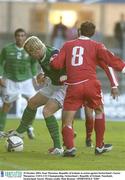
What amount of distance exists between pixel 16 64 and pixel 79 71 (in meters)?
4.90

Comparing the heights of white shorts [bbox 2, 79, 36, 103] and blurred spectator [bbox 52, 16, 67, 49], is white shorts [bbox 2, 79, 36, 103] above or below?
above

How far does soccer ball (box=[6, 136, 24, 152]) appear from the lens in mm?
14406

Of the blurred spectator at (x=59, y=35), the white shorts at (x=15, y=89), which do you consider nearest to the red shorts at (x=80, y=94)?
the white shorts at (x=15, y=89)

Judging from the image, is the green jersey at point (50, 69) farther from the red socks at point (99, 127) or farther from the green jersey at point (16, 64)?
the green jersey at point (16, 64)

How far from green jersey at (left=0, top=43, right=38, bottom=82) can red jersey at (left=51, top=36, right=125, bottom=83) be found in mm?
4554

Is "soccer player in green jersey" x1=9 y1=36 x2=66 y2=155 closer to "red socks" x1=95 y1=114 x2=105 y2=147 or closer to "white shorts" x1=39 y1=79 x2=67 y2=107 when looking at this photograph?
"white shorts" x1=39 y1=79 x2=67 y2=107

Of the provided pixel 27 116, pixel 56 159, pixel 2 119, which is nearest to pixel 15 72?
pixel 2 119

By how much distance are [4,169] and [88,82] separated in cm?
230

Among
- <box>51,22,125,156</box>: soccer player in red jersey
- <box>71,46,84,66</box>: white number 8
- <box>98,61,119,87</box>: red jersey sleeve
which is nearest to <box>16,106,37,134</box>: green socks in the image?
<box>51,22,125,156</box>: soccer player in red jersey

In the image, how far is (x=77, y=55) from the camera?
44.1 feet

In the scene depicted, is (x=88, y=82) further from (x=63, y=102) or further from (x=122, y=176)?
(x=122, y=176)

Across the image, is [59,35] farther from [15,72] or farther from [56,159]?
[56,159]

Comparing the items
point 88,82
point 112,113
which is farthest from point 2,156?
point 112,113

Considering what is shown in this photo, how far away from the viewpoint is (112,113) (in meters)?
25.9
